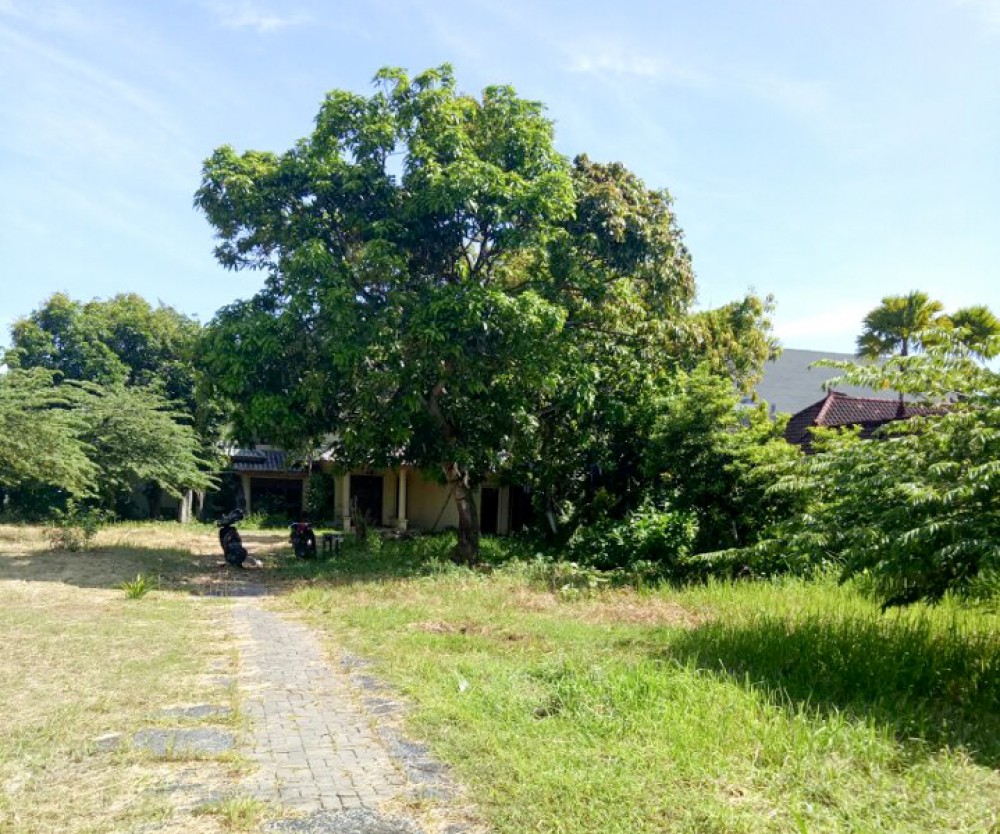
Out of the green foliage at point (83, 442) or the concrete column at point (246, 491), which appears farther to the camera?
the concrete column at point (246, 491)

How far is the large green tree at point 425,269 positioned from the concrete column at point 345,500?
9.00m

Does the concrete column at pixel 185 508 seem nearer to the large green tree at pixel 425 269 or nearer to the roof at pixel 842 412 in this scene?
the large green tree at pixel 425 269

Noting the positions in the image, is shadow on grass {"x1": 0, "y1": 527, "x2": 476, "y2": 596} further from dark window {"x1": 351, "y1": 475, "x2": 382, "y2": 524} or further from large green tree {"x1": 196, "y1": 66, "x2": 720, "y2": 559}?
dark window {"x1": 351, "y1": 475, "x2": 382, "y2": 524}

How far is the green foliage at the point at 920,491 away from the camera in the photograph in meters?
5.96

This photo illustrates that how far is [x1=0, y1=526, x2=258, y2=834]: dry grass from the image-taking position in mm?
4258

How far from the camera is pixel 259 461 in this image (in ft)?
104

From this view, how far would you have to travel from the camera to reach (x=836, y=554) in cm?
774

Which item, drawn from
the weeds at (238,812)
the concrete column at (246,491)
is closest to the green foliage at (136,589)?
the weeds at (238,812)

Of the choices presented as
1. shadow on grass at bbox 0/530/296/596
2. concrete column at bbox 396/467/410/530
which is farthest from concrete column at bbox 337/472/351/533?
shadow on grass at bbox 0/530/296/596

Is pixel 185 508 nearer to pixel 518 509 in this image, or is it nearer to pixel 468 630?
pixel 518 509

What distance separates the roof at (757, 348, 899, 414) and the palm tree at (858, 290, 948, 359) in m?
8.74

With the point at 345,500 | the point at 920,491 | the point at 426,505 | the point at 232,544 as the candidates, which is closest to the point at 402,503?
the point at 426,505

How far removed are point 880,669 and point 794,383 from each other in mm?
30360

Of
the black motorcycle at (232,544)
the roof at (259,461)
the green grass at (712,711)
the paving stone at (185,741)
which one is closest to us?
the green grass at (712,711)
